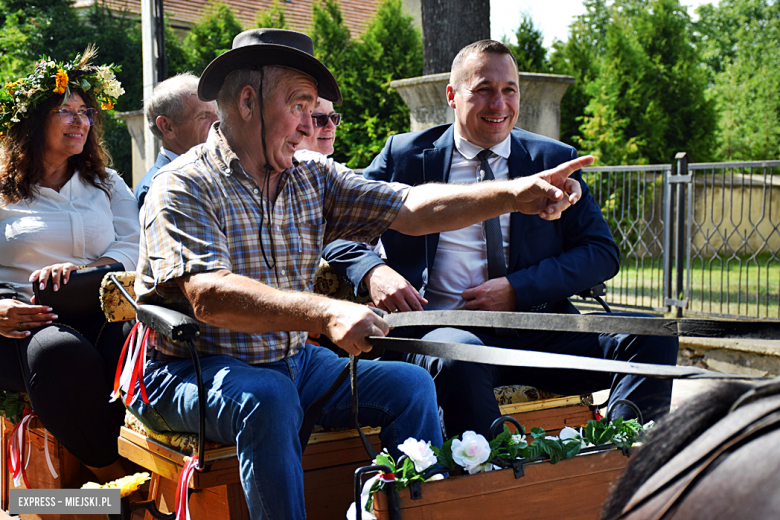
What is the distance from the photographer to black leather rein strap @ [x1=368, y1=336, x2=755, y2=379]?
109 centimetres

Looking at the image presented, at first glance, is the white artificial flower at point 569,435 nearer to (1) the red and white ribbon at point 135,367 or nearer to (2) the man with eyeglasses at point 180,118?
(1) the red and white ribbon at point 135,367

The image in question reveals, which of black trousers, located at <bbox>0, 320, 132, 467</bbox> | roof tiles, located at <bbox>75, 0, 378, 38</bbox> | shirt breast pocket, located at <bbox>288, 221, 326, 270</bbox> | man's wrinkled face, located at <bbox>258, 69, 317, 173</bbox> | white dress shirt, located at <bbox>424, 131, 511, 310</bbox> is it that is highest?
roof tiles, located at <bbox>75, 0, 378, 38</bbox>

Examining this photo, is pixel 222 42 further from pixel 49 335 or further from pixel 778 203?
pixel 49 335

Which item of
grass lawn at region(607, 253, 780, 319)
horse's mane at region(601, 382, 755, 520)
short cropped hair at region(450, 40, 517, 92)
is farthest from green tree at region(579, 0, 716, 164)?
horse's mane at region(601, 382, 755, 520)

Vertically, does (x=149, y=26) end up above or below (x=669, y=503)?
above

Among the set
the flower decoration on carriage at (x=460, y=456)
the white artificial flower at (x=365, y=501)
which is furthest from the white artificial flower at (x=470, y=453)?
the white artificial flower at (x=365, y=501)

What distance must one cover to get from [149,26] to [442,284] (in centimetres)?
649

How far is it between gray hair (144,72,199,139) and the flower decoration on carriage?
8.43 ft

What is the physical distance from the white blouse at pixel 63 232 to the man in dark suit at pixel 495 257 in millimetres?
1082

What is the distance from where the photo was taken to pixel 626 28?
12727mm

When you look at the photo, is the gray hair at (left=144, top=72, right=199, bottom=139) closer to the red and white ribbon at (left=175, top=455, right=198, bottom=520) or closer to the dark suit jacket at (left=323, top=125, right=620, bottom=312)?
the dark suit jacket at (left=323, top=125, right=620, bottom=312)

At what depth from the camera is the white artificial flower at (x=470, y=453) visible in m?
1.54

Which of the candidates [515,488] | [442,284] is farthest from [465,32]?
[515,488]

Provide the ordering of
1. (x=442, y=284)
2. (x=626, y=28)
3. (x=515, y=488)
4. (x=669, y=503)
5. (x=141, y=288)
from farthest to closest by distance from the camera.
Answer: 1. (x=626, y=28)
2. (x=442, y=284)
3. (x=141, y=288)
4. (x=515, y=488)
5. (x=669, y=503)
